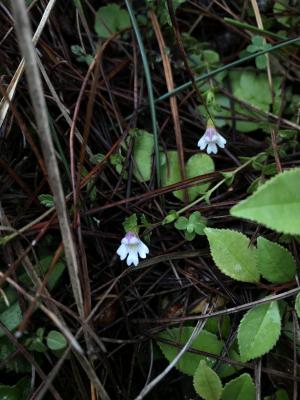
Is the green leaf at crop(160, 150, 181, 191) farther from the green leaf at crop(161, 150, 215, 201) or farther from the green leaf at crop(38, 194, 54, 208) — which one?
the green leaf at crop(38, 194, 54, 208)

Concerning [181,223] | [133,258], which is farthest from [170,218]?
[133,258]

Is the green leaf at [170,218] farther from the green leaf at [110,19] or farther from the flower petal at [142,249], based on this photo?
the green leaf at [110,19]

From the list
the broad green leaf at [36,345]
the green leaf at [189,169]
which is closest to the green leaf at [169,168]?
the green leaf at [189,169]

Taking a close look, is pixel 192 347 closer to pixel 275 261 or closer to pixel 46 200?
pixel 275 261

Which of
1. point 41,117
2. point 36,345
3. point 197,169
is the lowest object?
point 36,345

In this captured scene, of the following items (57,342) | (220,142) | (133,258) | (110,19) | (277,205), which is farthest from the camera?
(110,19)

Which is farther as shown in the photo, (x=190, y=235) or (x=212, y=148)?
(x=212, y=148)

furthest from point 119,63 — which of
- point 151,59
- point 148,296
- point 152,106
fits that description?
point 148,296
